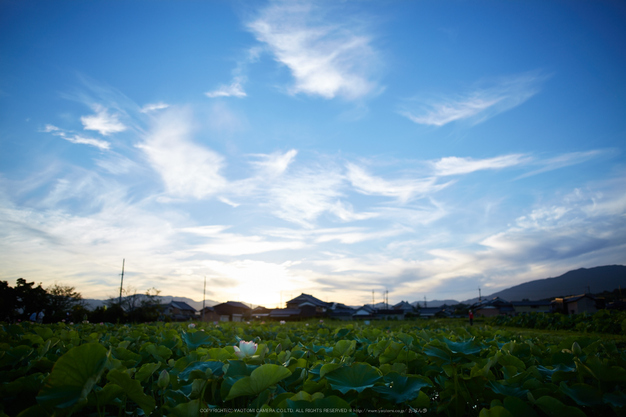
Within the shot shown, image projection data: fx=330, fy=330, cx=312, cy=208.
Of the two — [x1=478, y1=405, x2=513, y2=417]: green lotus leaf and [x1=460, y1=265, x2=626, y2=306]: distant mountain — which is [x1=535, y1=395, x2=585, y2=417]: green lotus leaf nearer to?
[x1=478, y1=405, x2=513, y2=417]: green lotus leaf

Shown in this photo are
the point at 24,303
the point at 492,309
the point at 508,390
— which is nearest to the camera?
the point at 508,390

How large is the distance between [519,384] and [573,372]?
30 centimetres

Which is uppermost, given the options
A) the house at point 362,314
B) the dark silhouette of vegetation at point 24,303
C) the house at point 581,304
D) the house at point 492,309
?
the dark silhouette of vegetation at point 24,303

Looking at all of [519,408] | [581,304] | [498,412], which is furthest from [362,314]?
[498,412]

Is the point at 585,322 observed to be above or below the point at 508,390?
below

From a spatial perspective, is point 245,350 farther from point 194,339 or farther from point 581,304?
point 581,304

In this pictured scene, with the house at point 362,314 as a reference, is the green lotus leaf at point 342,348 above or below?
above

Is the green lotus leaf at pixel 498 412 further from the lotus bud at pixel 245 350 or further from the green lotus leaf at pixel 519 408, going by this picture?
the lotus bud at pixel 245 350

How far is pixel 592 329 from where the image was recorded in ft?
37.2

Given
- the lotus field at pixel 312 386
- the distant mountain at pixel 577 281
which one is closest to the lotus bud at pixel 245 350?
the lotus field at pixel 312 386

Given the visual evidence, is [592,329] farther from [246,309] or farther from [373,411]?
[246,309]

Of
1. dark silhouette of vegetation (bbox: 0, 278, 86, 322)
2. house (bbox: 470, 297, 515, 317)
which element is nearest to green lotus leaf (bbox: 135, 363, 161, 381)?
dark silhouette of vegetation (bbox: 0, 278, 86, 322)

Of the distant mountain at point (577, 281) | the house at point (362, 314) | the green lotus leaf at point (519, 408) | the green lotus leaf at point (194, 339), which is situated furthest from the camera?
the distant mountain at point (577, 281)

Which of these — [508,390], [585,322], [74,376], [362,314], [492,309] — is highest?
[74,376]
